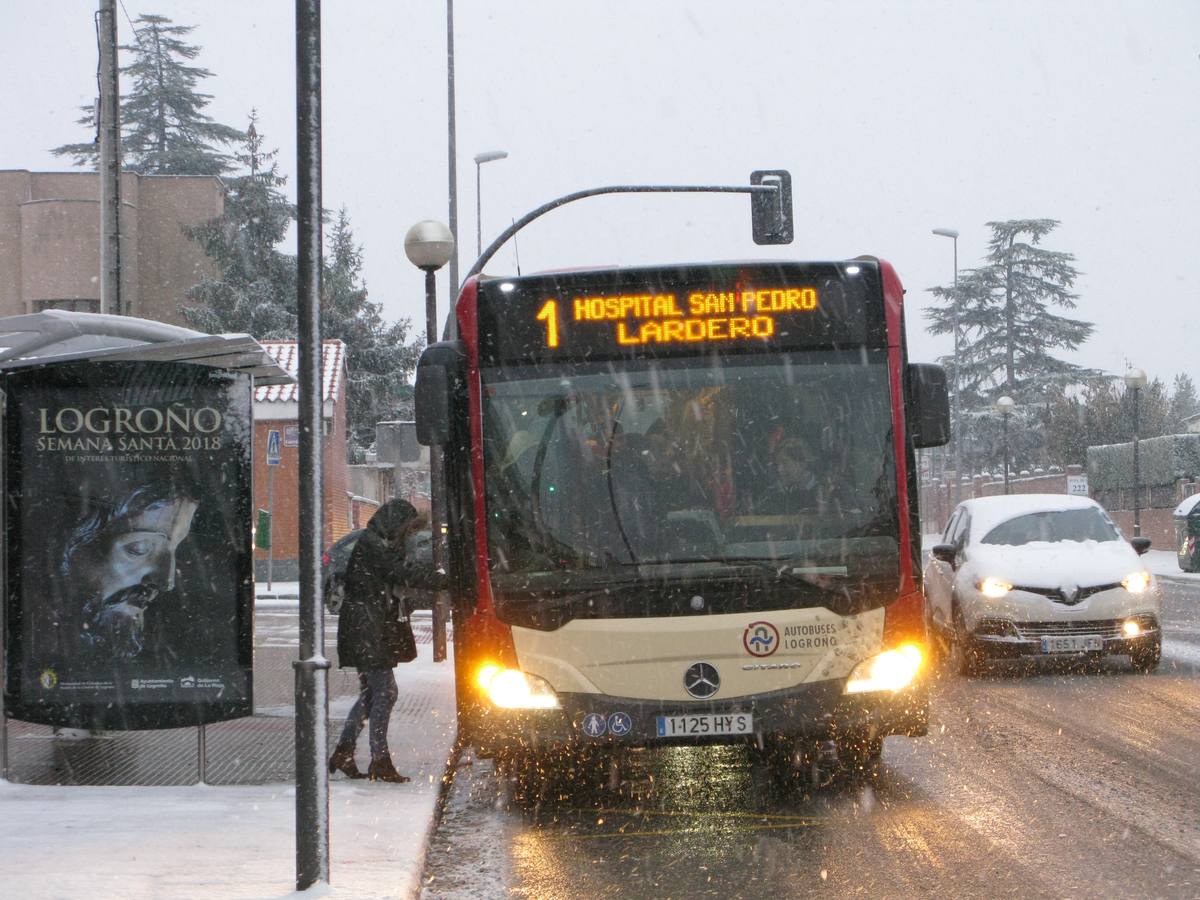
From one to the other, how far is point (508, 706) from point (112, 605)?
2.36 meters

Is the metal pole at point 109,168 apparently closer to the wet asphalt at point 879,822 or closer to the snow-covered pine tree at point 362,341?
the wet asphalt at point 879,822

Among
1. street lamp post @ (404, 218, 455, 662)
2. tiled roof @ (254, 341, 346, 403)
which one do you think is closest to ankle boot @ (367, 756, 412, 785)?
street lamp post @ (404, 218, 455, 662)

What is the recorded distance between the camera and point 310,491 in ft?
19.4

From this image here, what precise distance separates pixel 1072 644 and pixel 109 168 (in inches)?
356

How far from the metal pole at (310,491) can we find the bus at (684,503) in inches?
82.5

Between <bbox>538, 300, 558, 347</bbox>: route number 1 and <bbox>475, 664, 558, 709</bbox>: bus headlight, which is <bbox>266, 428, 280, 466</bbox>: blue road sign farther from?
<bbox>475, 664, 558, 709</bbox>: bus headlight

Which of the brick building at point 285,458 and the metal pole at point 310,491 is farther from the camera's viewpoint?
the brick building at point 285,458

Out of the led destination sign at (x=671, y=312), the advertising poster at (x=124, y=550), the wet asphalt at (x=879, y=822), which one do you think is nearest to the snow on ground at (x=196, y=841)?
the wet asphalt at (x=879, y=822)

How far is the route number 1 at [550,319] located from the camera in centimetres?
833

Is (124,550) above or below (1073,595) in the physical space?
above

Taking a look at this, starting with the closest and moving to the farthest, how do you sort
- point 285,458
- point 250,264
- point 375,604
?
point 375,604, point 285,458, point 250,264

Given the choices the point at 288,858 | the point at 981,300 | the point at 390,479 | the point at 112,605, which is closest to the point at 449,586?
the point at 112,605

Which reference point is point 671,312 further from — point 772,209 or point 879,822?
point 772,209

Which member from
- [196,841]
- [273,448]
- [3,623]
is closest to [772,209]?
[273,448]
